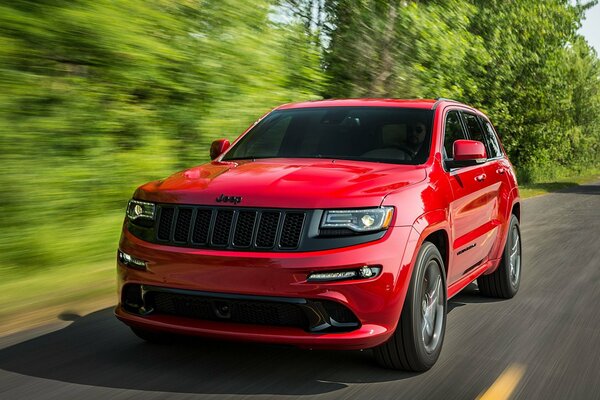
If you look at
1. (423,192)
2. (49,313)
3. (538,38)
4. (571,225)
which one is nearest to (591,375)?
(423,192)

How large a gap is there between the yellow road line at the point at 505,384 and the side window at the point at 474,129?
2539 mm

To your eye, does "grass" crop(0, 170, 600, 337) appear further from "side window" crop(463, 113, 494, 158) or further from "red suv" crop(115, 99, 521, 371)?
"side window" crop(463, 113, 494, 158)

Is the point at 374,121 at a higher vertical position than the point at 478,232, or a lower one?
higher

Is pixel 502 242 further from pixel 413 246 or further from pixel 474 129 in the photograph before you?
pixel 413 246

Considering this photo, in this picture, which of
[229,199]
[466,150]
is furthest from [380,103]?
[229,199]

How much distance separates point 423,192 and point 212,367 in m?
1.67

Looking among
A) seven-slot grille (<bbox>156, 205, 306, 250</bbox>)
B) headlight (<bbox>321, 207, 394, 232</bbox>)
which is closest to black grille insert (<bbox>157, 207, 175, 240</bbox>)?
seven-slot grille (<bbox>156, 205, 306, 250</bbox>)

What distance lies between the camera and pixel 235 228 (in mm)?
4414

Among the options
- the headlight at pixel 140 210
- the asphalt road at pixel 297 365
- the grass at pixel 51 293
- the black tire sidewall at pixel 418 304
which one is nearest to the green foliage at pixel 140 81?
the grass at pixel 51 293

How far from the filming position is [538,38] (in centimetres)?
2667

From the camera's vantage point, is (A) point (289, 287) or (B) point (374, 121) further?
(B) point (374, 121)

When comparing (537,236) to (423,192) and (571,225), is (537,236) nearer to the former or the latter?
(571,225)

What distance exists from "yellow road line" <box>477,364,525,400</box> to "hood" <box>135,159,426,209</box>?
1210 millimetres

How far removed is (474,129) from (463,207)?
5.10ft
